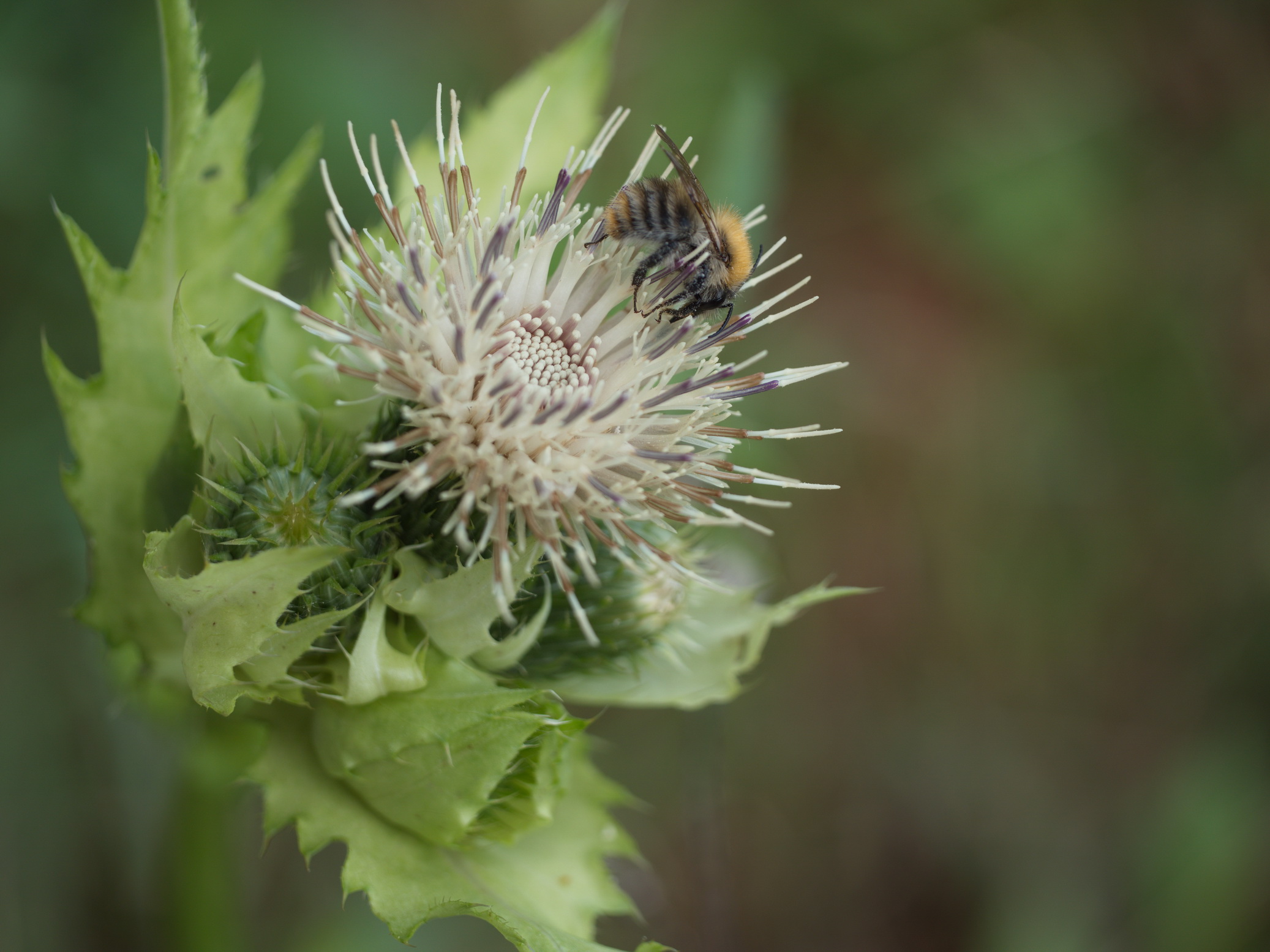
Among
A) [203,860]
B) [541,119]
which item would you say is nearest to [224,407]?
[541,119]

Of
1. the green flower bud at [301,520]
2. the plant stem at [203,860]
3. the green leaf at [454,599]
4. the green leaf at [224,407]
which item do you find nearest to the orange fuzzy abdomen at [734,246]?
the green leaf at [454,599]

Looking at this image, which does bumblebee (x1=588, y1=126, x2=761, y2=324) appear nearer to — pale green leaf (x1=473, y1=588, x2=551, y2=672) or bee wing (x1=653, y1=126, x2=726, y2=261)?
bee wing (x1=653, y1=126, x2=726, y2=261)

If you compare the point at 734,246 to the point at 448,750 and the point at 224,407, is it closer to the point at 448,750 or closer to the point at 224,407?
the point at 224,407

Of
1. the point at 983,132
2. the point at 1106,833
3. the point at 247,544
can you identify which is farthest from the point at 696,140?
the point at 1106,833

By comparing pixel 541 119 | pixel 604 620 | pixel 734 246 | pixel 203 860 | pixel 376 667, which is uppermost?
pixel 541 119

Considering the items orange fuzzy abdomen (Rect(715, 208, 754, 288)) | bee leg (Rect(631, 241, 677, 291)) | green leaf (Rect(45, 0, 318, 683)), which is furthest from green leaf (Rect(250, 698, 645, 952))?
orange fuzzy abdomen (Rect(715, 208, 754, 288))

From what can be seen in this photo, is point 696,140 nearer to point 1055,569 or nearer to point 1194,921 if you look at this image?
point 1055,569
